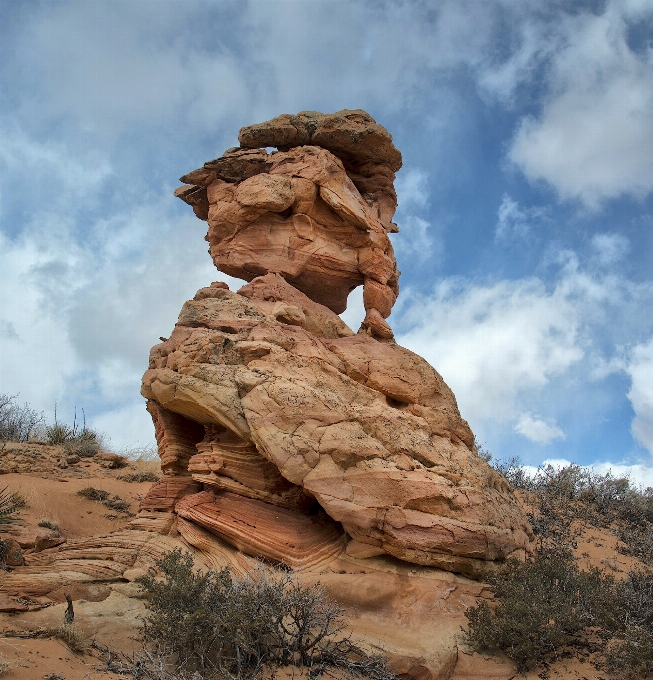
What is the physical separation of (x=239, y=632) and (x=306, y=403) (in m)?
3.20

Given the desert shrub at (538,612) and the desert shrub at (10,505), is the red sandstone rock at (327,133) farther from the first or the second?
the desert shrub at (538,612)

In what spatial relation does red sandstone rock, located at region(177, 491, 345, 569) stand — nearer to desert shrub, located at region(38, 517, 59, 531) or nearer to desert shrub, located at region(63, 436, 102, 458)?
desert shrub, located at region(38, 517, 59, 531)

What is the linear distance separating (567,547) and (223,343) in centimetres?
714

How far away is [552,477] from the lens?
15.5 meters

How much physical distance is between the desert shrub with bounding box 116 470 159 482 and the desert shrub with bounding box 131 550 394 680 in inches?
393

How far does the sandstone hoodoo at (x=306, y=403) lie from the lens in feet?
25.5

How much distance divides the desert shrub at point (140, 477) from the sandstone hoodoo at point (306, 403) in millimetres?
6359

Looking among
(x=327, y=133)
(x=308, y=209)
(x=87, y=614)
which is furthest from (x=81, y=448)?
(x=327, y=133)

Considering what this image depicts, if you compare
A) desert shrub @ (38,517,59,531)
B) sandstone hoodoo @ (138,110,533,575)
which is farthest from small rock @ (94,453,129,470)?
sandstone hoodoo @ (138,110,533,575)

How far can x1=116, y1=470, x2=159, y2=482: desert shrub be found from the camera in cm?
1589

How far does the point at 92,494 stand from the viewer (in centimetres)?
1328

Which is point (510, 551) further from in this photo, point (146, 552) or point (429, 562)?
point (146, 552)

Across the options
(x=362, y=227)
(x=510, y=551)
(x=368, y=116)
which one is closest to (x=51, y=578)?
(x=510, y=551)

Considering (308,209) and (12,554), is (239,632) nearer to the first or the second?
(12,554)
